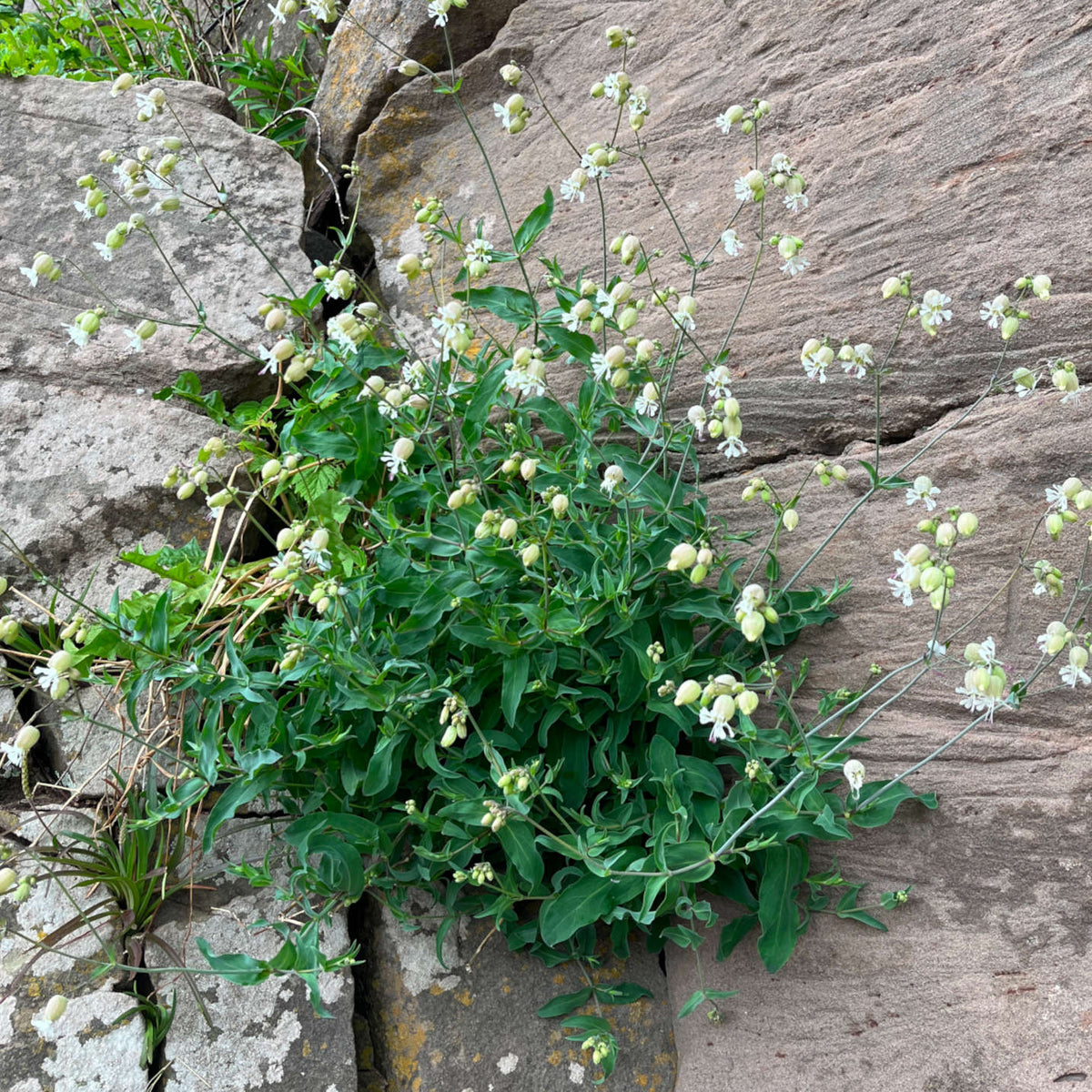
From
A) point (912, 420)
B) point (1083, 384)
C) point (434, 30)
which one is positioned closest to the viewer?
point (1083, 384)

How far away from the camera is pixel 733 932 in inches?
95.6

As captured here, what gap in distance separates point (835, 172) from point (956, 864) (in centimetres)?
197

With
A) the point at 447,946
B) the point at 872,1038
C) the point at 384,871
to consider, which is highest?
the point at 384,871

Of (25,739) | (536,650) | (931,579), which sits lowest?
(536,650)

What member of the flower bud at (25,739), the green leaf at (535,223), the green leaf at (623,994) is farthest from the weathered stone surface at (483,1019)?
the green leaf at (535,223)

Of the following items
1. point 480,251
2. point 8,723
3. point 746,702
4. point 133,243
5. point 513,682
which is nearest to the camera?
point 746,702

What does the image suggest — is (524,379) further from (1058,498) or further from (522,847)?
(1058,498)

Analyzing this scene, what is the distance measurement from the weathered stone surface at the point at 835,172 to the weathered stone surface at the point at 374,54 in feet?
0.62

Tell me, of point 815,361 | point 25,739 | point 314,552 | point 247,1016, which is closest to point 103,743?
point 25,739

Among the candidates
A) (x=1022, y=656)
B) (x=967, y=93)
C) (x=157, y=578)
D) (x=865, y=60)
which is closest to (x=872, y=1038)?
(x=1022, y=656)

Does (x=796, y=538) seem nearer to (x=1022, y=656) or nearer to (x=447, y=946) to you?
(x=1022, y=656)

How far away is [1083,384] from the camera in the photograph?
243 cm

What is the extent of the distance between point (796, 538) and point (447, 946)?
4.86ft

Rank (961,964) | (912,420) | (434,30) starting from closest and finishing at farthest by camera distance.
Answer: (961,964) < (912,420) < (434,30)
